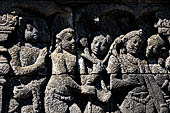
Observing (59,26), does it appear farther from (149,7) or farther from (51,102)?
(149,7)

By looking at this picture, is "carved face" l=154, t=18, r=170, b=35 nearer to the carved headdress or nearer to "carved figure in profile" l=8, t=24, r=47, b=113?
the carved headdress

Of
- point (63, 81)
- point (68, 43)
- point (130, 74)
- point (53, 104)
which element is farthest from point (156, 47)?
point (53, 104)

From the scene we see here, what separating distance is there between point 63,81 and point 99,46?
67 centimetres

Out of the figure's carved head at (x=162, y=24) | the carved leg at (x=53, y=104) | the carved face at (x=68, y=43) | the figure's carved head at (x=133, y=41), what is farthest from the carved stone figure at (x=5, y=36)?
the figure's carved head at (x=162, y=24)

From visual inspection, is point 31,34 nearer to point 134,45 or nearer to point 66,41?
point 66,41

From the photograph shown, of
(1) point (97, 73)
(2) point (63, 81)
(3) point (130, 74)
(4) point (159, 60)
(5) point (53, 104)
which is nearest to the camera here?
(5) point (53, 104)

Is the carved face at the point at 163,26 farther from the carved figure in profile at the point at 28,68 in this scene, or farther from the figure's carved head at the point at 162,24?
the carved figure in profile at the point at 28,68

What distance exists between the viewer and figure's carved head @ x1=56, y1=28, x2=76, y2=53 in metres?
4.01

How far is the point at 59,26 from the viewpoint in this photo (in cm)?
414

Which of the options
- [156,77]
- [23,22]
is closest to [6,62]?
[23,22]

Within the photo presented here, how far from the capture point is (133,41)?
424 cm

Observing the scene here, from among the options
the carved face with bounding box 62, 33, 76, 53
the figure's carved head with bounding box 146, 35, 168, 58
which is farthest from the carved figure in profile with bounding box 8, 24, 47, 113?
the figure's carved head with bounding box 146, 35, 168, 58

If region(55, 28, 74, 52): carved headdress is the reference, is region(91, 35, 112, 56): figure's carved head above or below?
below

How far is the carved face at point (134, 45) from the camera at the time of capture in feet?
13.9
